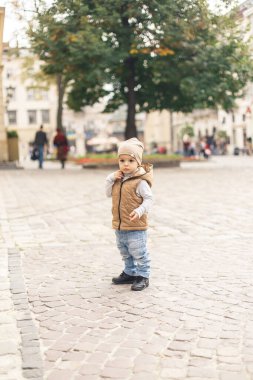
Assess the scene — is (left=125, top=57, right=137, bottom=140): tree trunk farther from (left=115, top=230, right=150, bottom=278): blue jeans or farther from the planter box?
(left=115, top=230, right=150, bottom=278): blue jeans

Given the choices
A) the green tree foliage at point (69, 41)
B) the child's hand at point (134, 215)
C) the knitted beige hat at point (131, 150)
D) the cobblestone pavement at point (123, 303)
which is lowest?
the cobblestone pavement at point (123, 303)

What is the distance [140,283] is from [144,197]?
0.75 meters

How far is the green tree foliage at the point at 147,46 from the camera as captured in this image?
22703 mm

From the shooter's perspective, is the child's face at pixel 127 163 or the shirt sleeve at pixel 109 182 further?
the shirt sleeve at pixel 109 182

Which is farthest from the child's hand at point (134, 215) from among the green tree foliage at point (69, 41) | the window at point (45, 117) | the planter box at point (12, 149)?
the window at point (45, 117)

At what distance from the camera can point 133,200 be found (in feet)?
17.8

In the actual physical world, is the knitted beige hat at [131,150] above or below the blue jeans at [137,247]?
above

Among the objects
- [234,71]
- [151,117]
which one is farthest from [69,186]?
[151,117]

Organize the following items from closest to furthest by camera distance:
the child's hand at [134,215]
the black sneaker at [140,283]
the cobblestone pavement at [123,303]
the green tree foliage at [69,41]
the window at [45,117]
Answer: the cobblestone pavement at [123,303] → the child's hand at [134,215] → the black sneaker at [140,283] → the green tree foliage at [69,41] → the window at [45,117]

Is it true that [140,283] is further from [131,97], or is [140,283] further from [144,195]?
[131,97]

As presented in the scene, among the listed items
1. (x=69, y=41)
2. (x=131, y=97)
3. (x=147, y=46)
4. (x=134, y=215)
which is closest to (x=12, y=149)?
(x=131, y=97)

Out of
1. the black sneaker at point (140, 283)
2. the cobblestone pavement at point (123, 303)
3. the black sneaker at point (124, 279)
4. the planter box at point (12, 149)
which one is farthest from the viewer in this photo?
the planter box at point (12, 149)

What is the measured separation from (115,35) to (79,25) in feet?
5.00

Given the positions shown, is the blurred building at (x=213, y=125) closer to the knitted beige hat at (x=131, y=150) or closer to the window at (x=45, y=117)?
the window at (x=45, y=117)
